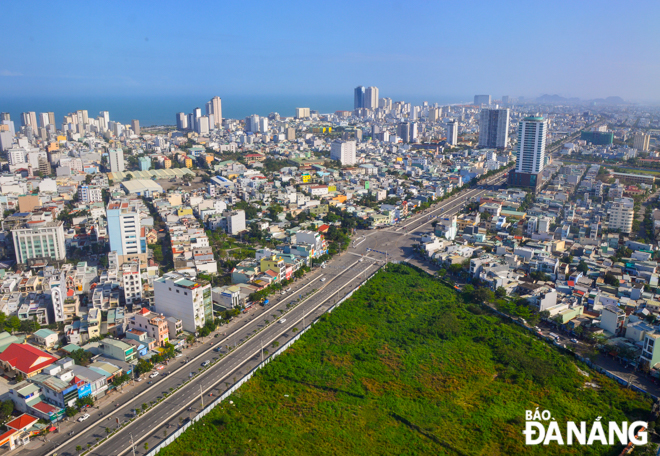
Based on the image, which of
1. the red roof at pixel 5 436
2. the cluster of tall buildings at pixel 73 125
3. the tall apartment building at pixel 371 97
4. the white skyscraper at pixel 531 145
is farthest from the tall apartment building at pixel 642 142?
the cluster of tall buildings at pixel 73 125

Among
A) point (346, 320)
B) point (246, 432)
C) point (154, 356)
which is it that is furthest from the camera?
point (346, 320)

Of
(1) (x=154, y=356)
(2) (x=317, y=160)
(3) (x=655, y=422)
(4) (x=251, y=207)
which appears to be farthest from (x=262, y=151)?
(3) (x=655, y=422)

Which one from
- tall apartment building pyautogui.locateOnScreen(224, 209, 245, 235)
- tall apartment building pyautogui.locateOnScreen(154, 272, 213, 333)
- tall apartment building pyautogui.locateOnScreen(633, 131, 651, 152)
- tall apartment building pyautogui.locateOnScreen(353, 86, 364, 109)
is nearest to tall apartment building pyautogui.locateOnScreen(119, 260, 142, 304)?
tall apartment building pyautogui.locateOnScreen(154, 272, 213, 333)

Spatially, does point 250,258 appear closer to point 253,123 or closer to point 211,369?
point 211,369

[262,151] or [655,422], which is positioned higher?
[262,151]

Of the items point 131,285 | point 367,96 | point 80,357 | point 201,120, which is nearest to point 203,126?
point 201,120

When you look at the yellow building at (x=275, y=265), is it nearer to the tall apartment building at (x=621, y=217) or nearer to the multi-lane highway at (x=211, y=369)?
the multi-lane highway at (x=211, y=369)

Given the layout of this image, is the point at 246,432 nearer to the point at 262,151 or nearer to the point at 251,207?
the point at 251,207
